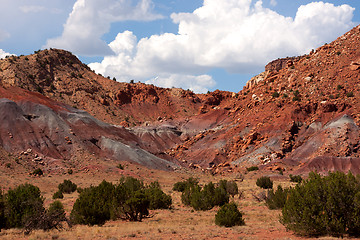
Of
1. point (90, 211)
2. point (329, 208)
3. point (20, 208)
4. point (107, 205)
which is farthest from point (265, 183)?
point (20, 208)

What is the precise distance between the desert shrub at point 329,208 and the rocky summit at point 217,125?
124 ft

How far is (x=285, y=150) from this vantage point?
59594 mm

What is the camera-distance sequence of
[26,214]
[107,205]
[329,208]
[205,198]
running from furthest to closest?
[205,198] < [107,205] < [26,214] < [329,208]

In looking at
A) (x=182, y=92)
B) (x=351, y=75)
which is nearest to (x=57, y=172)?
(x=351, y=75)

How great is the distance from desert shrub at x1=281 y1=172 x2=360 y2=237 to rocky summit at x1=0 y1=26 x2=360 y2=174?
37.9m

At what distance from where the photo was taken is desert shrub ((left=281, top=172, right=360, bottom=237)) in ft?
41.3

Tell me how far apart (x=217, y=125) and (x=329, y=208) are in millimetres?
69654

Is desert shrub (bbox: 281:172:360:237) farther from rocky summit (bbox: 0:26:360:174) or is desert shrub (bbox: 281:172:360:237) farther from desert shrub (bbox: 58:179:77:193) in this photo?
rocky summit (bbox: 0:26:360:174)

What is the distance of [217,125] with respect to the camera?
82438 millimetres

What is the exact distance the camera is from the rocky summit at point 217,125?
5281 cm

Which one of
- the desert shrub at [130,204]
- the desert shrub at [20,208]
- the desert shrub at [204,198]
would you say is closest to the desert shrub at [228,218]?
the desert shrub at [130,204]

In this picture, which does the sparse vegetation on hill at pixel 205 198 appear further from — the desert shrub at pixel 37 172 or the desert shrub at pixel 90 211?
the desert shrub at pixel 37 172

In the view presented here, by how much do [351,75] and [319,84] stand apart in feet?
20.4

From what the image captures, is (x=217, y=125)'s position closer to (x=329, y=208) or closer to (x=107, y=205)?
(x=107, y=205)
